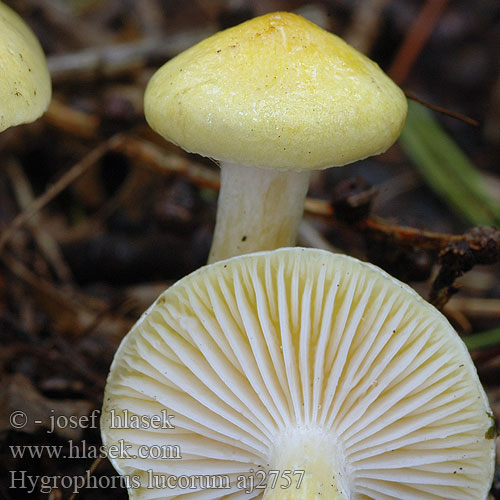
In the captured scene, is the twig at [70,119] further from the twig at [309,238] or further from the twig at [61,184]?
the twig at [309,238]

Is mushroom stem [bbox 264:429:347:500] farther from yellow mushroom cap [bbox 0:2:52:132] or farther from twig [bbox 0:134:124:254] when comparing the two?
twig [bbox 0:134:124:254]

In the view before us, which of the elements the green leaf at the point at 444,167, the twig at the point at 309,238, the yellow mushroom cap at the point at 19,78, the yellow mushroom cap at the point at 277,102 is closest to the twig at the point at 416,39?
the green leaf at the point at 444,167

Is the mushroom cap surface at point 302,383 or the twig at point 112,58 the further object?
the twig at point 112,58

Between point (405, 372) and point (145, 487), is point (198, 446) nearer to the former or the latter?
point (145, 487)

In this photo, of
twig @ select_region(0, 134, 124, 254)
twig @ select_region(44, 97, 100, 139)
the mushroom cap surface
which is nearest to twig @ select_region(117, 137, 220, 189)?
twig @ select_region(0, 134, 124, 254)

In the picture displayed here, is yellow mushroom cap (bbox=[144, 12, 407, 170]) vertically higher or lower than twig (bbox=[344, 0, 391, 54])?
lower

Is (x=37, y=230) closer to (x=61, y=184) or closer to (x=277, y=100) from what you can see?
(x=61, y=184)
